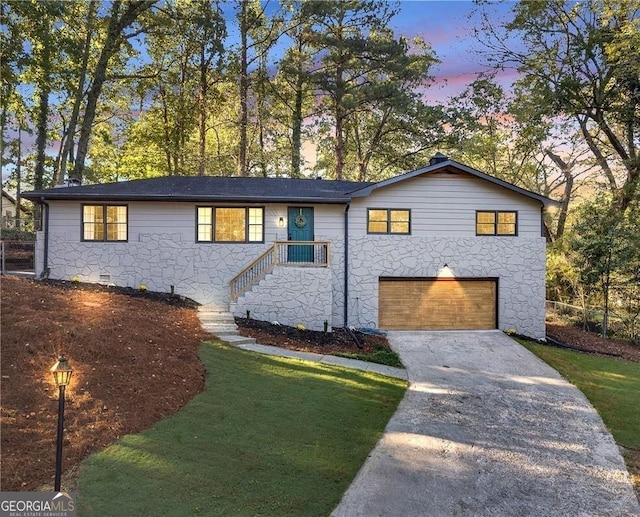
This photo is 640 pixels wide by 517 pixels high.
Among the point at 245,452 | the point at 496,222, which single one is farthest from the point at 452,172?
the point at 245,452

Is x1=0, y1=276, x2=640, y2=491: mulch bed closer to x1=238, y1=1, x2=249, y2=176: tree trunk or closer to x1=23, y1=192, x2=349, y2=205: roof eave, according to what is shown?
x1=23, y1=192, x2=349, y2=205: roof eave

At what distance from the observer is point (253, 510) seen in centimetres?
374

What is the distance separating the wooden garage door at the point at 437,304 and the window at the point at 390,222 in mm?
1642

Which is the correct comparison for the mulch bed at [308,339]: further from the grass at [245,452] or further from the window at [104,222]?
the window at [104,222]

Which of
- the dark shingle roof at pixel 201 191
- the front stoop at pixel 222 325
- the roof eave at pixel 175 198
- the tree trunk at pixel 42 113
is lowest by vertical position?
the front stoop at pixel 222 325

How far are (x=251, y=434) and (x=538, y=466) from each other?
372cm

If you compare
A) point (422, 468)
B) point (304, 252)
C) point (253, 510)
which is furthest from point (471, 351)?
point (253, 510)

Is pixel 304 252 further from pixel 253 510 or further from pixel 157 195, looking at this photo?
pixel 253 510

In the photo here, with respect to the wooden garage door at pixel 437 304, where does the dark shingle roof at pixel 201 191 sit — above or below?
above

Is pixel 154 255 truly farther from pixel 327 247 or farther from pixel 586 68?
pixel 586 68

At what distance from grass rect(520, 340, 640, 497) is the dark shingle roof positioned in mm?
7524

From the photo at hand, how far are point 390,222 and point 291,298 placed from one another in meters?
4.19

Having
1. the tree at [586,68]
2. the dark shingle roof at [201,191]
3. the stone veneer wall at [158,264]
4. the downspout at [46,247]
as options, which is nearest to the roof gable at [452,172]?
the dark shingle roof at [201,191]

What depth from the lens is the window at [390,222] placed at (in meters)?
13.4
